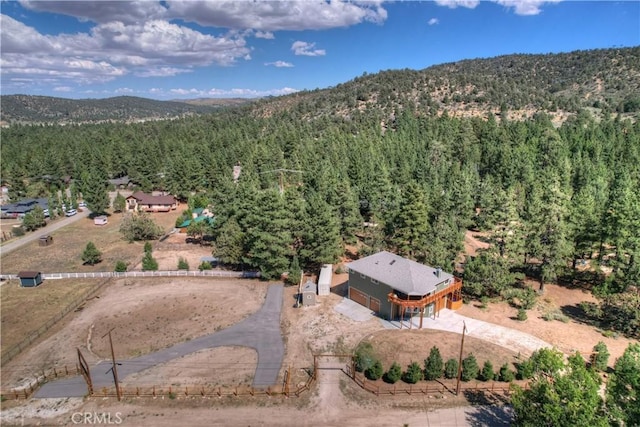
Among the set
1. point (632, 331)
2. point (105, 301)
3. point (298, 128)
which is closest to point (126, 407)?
point (105, 301)

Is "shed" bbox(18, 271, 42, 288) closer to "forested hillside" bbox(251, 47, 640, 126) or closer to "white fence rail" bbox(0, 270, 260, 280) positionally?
"white fence rail" bbox(0, 270, 260, 280)

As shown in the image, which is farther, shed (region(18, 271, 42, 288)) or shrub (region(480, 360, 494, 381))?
shed (region(18, 271, 42, 288))

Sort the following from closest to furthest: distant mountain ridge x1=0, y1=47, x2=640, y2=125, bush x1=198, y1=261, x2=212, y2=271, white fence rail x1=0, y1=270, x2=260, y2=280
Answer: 1. white fence rail x1=0, y1=270, x2=260, y2=280
2. bush x1=198, y1=261, x2=212, y2=271
3. distant mountain ridge x1=0, y1=47, x2=640, y2=125

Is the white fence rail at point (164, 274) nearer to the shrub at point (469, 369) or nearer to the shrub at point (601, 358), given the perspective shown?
the shrub at point (469, 369)

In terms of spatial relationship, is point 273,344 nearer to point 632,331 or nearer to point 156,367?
point 156,367

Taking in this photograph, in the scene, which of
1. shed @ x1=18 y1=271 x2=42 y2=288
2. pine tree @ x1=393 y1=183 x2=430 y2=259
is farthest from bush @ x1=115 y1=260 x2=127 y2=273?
pine tree @ x1=393 y1=183 x2=430 y2=259

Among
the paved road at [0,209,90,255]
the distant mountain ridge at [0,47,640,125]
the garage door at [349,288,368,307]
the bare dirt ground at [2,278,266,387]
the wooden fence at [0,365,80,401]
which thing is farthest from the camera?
the distant mountain ridge at [0,47,640,125]

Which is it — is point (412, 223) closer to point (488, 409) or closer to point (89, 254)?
point (488, 409)
